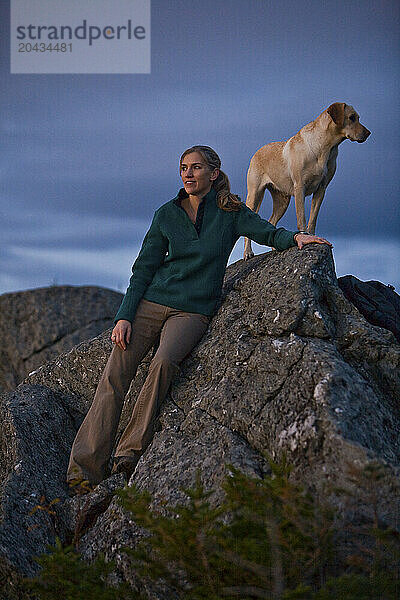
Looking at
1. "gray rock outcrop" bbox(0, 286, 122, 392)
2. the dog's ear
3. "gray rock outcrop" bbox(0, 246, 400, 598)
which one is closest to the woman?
"gray rock outcrop" bbox(0, 246, 400, 598)

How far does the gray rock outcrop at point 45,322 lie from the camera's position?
43.7 feet

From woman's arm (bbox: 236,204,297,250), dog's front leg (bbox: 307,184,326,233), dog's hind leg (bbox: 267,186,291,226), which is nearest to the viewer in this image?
woman's arm (bbox: 236,204,297,250)

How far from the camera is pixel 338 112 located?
6359 millimetres

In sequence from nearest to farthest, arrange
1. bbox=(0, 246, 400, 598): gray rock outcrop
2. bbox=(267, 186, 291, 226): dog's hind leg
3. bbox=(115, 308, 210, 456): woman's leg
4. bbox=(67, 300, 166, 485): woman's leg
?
bbox=(0, 246, 400, 598): gray rock outcrop < bbox=(115, 308, 210, 456): woman's leg < bbox=(67, 300, 166, 485): woman's leg < bbox=(267, 186, 291, 226): dog's hind leg

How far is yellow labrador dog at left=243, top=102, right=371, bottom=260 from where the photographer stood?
637 centimetres

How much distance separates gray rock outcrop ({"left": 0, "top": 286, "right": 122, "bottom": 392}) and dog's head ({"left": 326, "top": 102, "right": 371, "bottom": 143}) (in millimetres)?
7981

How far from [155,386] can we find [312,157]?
308 centimetres

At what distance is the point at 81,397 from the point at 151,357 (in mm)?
921

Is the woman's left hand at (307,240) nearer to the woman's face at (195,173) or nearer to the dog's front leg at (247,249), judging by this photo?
the woman's face at (195,173)

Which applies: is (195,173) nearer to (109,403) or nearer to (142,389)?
(142,389)

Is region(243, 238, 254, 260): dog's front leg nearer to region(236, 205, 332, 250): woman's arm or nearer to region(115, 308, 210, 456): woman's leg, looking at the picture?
region(236, 205, 332, 250): woman's arm

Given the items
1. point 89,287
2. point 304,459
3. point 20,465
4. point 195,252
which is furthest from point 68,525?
point 89,287

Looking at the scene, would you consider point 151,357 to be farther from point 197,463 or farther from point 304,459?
point 304,459

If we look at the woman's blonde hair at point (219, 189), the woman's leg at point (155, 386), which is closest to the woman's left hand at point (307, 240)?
the woman's blonde hair at point (219, 189)
